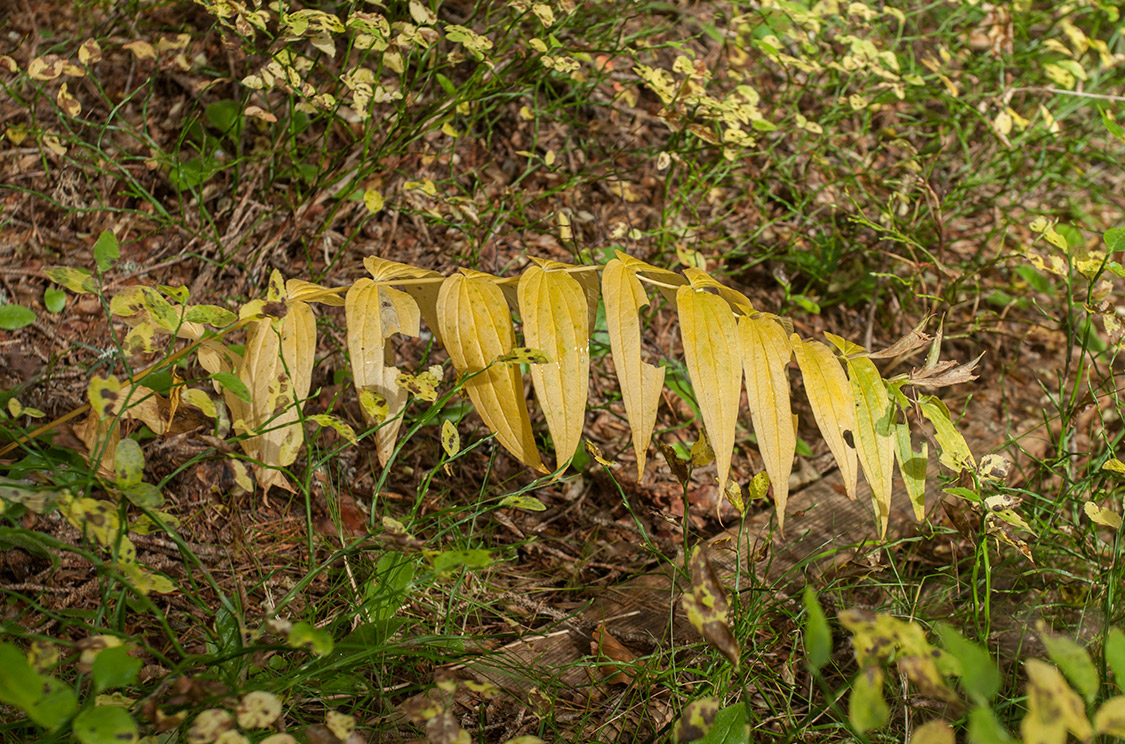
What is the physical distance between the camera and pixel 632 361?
110 centimetres

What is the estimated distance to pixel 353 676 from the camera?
111 cm

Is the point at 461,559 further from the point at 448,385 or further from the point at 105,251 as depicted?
the point at 448,385

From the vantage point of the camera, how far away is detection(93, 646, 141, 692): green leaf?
0.75m

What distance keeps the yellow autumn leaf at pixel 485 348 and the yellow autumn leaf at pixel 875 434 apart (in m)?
0.52

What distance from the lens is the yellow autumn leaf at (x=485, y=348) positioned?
1173 millimetres

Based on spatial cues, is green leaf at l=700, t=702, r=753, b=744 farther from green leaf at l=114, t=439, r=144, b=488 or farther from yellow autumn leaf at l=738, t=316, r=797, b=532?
green leaf at l=114, t=439, r=144, b=488

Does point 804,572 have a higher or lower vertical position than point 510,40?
lower

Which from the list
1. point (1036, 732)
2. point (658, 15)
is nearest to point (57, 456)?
point (1036, 732)

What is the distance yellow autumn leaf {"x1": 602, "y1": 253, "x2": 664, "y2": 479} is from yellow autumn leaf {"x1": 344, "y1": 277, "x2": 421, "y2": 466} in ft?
0.99

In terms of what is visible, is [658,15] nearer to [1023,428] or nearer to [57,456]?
[1023,428]

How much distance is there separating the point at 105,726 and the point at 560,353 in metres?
0.71

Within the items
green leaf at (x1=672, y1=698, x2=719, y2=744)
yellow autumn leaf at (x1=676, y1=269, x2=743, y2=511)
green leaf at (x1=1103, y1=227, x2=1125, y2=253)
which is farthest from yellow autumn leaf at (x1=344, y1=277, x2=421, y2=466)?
green leaf at (x1=1103, y1=227, x2=1125, y2=253)

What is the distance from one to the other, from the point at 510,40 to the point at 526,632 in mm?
1661

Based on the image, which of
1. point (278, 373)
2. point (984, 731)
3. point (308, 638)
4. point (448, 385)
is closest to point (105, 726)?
point (308, 638)
